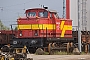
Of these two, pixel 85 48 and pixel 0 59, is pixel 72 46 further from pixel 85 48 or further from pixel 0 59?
pixel 0 59

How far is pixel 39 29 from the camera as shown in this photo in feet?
66.7

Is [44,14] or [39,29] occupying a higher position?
[44,14]

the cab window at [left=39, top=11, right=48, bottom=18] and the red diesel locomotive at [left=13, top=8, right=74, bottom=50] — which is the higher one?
the cab window at [left=39, top=11, right=48, bottom=18]

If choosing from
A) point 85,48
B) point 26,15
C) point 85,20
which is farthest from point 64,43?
point 85,20

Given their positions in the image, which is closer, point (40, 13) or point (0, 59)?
point (0, 59)

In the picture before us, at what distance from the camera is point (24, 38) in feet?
66.7

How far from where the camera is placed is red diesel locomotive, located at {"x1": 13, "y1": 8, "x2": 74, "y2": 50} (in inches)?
794

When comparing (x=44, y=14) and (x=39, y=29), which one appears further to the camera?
(x=44, y=14)

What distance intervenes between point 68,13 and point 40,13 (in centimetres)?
1423

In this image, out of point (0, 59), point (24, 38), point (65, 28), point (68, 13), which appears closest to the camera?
point (0, 59)

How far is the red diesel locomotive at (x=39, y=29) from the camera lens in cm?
2017

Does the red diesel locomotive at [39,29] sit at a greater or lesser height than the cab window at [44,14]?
lesser

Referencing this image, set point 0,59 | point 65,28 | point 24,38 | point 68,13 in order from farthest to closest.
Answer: point 68,13 → point 65,28 → point 24,38 → point 0,59

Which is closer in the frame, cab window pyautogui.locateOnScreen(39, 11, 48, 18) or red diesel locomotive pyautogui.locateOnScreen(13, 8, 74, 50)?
red diesel locomotive pyautogui.locateOnScreen(13, 8, 74, 50)
